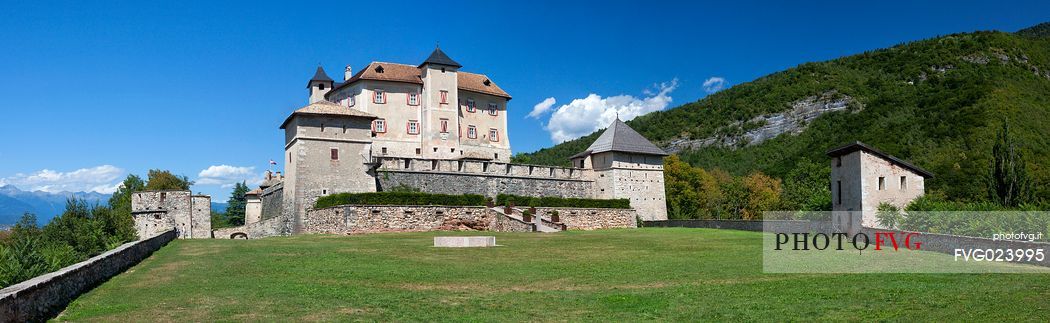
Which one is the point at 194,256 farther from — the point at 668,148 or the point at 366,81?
the point at 668,148

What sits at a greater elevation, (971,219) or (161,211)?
(161,211)

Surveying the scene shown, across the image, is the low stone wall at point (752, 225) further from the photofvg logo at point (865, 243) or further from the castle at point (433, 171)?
the photofvg logo at point (865, 243)

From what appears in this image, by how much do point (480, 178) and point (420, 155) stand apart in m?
8.20

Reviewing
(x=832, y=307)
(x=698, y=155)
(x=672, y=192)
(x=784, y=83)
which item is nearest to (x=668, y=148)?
(x=698, y=155)

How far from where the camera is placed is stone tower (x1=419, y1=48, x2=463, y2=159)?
2188 inches

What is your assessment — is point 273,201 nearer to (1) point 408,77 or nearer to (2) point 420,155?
(2) point 420,155

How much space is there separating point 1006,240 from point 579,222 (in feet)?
101

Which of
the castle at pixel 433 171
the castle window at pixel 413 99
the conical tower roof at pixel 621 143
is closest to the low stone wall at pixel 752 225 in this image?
the castle at pixel 433 171

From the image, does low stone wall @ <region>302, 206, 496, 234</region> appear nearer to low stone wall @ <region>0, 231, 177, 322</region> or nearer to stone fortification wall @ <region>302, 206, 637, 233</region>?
stone fortification wall @ <region>302, 206, 637, 233</region>

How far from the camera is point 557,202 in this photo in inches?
1871

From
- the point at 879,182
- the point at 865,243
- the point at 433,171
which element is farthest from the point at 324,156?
the point at 865,243

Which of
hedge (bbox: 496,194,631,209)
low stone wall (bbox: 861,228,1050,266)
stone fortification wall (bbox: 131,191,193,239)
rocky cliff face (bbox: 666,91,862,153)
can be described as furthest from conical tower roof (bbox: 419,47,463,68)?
rocky cliff face (bbox: 666,91,862,153)

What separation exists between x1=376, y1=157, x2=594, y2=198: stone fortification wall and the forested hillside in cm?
2469

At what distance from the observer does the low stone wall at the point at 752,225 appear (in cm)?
3259
